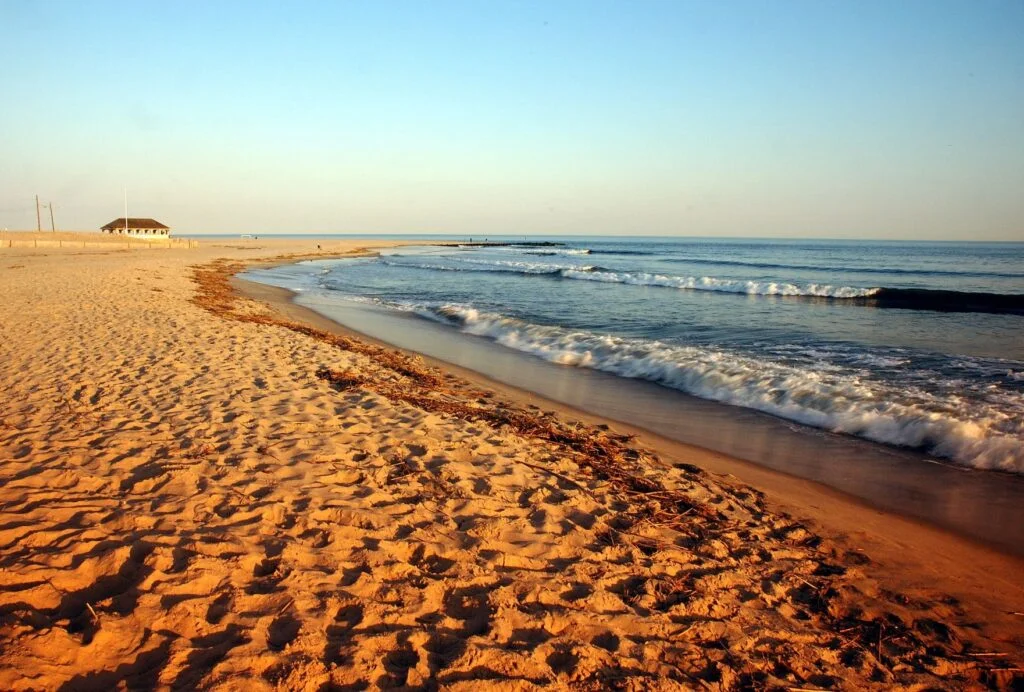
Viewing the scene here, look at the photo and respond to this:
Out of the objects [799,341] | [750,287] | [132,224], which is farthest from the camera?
[132,224]

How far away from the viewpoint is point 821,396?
25.2ft

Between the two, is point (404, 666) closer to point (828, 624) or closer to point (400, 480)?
point (400, 480)

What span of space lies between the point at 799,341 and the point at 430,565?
11.8 meters

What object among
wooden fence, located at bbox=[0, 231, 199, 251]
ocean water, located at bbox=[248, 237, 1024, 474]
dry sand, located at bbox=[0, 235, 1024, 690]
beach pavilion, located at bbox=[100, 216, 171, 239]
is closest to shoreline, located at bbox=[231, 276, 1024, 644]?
dry sand, located at bbox=[0, 235, 1024, 690]

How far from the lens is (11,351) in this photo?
8258mm

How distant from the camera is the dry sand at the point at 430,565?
2.52 metres

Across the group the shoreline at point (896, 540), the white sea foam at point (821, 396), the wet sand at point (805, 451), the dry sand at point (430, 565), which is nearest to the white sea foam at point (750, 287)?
the white sea foam at point (821, 396)

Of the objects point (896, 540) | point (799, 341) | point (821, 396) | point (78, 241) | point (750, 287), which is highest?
point (78, 241)

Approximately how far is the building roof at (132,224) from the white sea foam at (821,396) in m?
71.0

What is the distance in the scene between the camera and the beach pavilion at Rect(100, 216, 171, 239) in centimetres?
6397

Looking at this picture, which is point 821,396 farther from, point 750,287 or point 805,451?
point 750,287

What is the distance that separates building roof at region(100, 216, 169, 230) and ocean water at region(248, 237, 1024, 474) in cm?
5069

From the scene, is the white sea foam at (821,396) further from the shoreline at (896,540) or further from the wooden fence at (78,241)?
the wooden fence at (78,241)

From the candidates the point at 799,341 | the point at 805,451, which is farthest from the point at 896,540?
the point at 799,341
